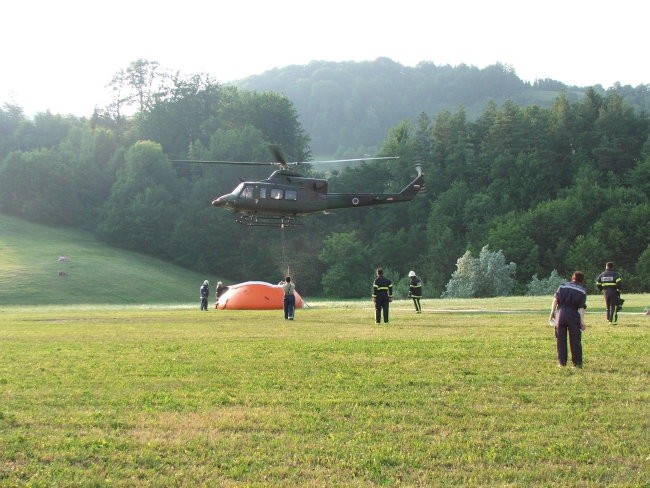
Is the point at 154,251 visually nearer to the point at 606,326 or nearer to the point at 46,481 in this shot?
the point at 606,326

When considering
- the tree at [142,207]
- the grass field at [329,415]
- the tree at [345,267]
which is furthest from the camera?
the tree at [142,207]

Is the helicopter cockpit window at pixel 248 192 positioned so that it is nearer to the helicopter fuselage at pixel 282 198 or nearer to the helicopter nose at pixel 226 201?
the helicopter fuselage at pixel 282 198

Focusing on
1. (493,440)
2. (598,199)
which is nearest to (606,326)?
(493,440)

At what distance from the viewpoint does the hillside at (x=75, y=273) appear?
68.1 meters

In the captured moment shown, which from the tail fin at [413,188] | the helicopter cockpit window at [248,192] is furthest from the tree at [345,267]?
the helicopter cockpit window at [248,192]

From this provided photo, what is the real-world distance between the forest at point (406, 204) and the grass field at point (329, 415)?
64.7m

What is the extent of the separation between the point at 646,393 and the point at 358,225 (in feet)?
302

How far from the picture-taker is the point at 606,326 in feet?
71.4

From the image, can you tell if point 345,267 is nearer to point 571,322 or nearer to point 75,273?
point 75,273

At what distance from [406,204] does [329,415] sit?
94.5 metres

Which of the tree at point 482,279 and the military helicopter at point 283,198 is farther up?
the military helicopter at point 283,198

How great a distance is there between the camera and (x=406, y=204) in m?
103

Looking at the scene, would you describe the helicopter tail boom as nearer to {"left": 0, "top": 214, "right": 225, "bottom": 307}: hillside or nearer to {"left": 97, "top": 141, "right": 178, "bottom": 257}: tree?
{"left": 0, "top": 214, "right": 225, "bottom": 307}: hillside

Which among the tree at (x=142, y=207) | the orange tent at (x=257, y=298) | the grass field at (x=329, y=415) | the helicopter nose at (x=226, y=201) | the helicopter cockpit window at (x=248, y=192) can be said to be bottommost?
the grass field at (x=329, y=415)
